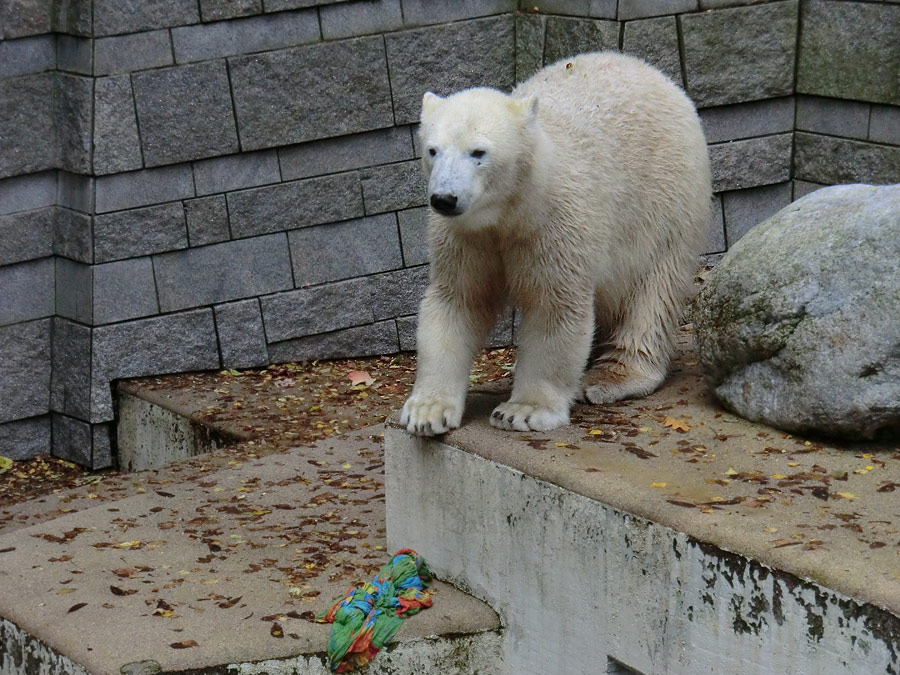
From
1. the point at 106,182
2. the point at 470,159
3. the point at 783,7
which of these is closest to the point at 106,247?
the point at 106,182

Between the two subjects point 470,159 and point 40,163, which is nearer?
point 470,159

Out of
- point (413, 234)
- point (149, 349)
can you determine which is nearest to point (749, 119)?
point (413, 234)

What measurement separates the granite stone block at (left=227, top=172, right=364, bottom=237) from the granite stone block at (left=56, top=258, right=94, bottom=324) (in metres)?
0.71

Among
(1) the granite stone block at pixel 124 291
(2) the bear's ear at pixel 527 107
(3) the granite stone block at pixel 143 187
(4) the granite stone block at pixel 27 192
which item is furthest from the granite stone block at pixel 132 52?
(2) the bear's ear at pixel 527 107

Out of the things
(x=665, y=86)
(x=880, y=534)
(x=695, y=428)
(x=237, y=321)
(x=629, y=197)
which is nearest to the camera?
(x=880, y=534)

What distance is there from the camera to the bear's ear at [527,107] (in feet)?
11.7

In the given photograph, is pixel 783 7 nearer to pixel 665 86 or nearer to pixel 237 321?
pixel 665 86

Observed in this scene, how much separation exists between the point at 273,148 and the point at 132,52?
2.53 ft

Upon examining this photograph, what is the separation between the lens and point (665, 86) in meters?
4.31

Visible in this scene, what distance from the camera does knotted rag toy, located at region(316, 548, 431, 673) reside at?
3.47 metres

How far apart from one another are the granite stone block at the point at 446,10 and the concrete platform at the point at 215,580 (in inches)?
88.8

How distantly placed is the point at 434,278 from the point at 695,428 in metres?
0.90

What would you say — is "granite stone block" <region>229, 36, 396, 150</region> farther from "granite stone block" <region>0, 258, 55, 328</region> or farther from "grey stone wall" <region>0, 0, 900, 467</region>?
"granite stone block" <region>0, 258, 55, 328</region>

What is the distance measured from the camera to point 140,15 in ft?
18.1
